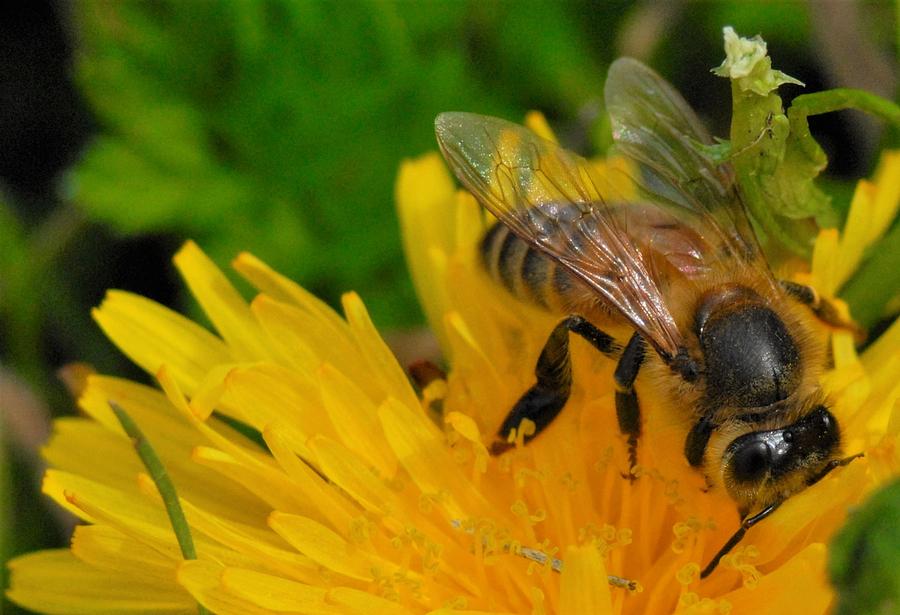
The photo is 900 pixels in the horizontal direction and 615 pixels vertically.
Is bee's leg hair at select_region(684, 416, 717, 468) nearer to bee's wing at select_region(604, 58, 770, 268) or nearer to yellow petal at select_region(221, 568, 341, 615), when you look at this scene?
bee's wing at select_region(604, 58, 770, 268)

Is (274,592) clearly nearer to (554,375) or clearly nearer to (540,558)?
(540,558)

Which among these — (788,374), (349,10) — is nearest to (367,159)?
(349,10)

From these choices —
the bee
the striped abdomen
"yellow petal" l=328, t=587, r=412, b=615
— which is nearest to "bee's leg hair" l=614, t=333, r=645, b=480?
the bee

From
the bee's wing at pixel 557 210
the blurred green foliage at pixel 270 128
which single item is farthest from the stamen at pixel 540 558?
the blurred green foliage at pixel 270 128

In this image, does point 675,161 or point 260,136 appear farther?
point 260,136

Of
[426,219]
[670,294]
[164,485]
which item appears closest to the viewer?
[164,485]

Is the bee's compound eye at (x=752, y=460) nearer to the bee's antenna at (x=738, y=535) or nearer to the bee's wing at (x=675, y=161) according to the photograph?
the bee's antenna at (x=738, y=535)

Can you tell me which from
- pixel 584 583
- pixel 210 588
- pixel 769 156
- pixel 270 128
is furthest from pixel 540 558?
pixel 270 128

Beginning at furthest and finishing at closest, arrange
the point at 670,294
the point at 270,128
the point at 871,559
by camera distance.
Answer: the point at 270,128
the point at 670,294
the point at 871,559
